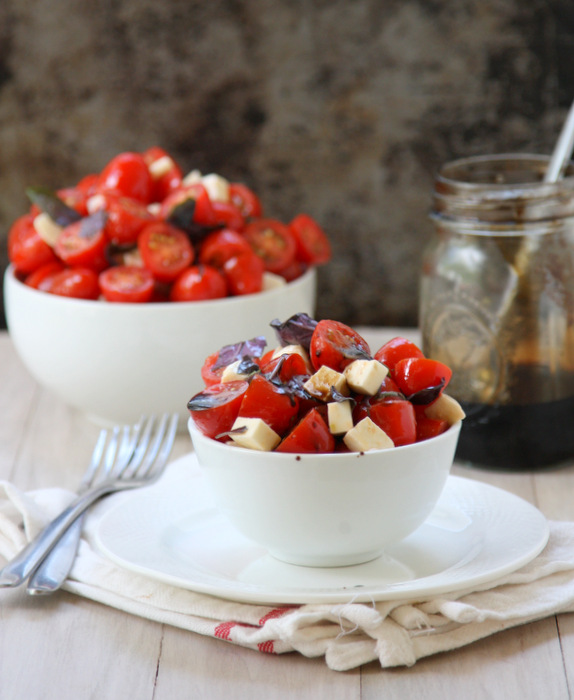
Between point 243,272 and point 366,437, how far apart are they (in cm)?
50

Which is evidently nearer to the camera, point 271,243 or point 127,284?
point 127,284

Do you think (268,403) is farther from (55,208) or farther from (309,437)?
(55,208)

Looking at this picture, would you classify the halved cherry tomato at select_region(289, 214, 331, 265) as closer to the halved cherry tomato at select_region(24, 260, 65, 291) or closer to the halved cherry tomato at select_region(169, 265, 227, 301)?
the halved cherry tomato at select_region(169, 265, 227, 301)

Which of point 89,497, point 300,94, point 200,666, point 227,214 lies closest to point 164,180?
point 227,214

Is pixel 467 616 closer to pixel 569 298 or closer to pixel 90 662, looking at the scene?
pixel 90 662

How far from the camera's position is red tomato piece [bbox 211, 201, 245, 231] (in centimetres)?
120

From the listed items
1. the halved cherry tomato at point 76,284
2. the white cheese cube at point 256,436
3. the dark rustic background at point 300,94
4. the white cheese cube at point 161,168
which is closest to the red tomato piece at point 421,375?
the white cheese cube at point 256,436

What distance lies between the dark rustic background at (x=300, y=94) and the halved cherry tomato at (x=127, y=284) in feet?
1.86

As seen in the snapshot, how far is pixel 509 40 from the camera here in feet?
5.08

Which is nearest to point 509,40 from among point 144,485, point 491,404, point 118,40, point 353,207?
point 353,207

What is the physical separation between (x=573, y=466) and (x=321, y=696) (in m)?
0.54

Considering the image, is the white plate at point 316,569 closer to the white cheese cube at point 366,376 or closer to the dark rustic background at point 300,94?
the white cheese cube at point 366,376

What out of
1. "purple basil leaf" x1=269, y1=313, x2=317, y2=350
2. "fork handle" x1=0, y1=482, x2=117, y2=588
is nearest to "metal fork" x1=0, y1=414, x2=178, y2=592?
"fork handle" x1=0, y1=482, x2=117, y2=588

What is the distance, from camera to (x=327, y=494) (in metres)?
0.70
